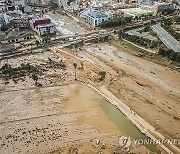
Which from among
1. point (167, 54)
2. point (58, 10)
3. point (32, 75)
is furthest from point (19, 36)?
point (167, 54)

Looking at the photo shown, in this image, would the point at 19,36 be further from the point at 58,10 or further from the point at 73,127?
the point at 73,127

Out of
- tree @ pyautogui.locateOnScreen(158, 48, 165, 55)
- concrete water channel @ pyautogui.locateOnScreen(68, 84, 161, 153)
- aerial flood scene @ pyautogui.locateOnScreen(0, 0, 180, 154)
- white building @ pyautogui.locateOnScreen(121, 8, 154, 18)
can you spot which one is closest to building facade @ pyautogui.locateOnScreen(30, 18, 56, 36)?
aerial flood scene @ pyautogui.locateOnScreen(0, 0, 180, 154)

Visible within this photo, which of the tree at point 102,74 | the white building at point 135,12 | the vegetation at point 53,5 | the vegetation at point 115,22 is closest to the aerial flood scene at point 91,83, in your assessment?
the tree at point 102,74

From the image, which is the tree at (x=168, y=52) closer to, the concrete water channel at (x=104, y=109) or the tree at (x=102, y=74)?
the tree at (x=102, y=74)

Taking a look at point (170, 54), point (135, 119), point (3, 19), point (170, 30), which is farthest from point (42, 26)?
point (135, 119)

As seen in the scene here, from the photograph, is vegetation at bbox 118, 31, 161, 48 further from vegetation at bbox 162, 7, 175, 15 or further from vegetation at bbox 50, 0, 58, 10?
vegetation at bbox 50, 0, 58, 10
